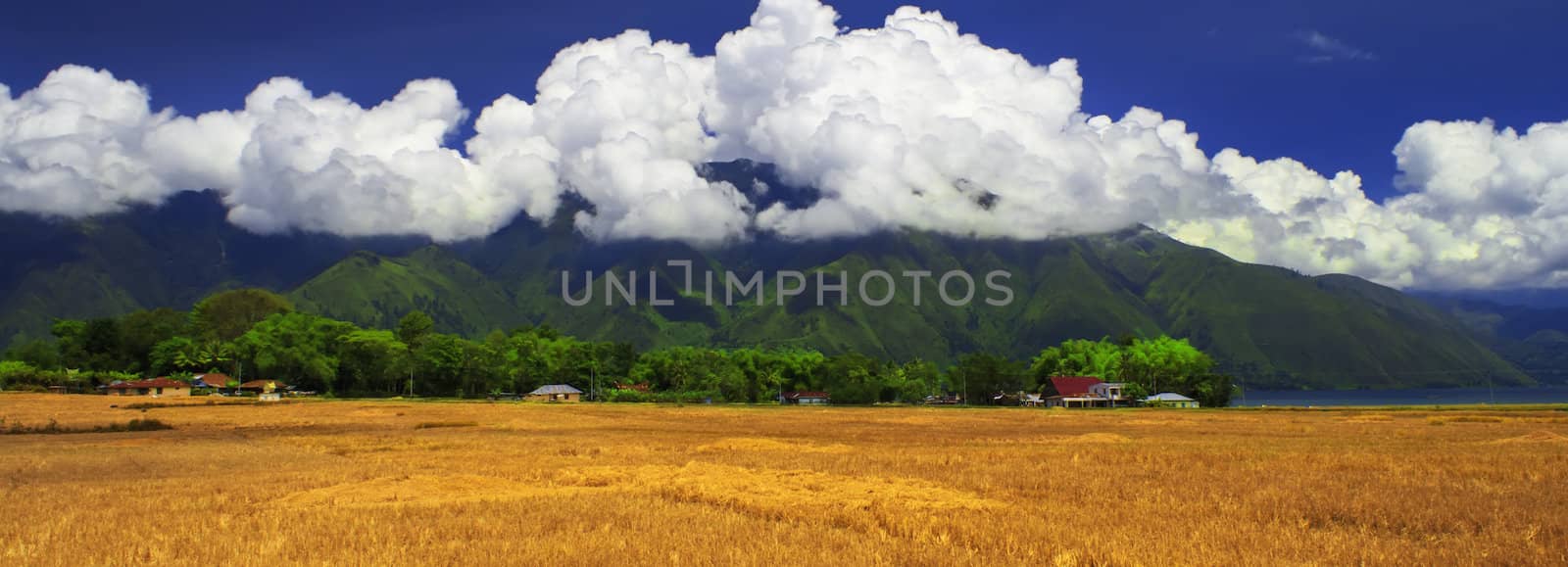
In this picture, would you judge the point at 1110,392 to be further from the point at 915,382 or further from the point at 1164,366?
the point at 915,382

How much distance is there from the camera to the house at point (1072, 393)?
169 metres

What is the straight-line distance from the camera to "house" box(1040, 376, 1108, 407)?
169m

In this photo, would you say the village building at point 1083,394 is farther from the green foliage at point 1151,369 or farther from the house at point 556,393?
the house at point 556,393

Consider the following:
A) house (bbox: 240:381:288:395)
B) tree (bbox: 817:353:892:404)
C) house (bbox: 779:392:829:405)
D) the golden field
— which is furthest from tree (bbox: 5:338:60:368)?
the golden field

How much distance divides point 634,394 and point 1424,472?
146694 mm

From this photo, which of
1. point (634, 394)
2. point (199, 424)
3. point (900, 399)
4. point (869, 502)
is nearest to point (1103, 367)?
point (900, 399)

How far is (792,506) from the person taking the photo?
17.6m

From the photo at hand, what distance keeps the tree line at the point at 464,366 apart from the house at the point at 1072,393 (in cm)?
842

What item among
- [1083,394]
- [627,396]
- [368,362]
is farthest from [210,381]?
[1083,394]

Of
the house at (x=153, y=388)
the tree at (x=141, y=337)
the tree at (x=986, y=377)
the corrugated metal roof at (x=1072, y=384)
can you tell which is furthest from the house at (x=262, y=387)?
the corrugated metal roof at (x=1072, y=384)

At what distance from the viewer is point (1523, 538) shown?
13789 mm

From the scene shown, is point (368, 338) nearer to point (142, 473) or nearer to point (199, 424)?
point (199, 424)

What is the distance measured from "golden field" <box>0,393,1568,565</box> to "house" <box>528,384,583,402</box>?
141 meters

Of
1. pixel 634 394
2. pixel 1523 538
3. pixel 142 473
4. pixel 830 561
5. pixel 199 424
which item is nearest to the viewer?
pixel 830 561
